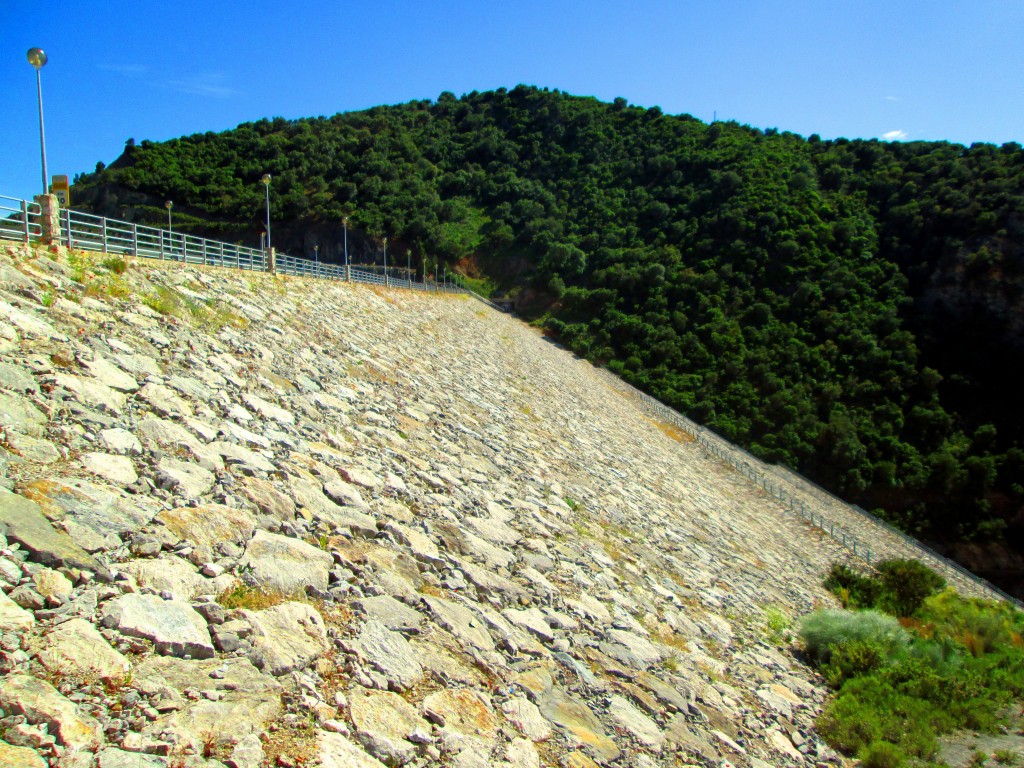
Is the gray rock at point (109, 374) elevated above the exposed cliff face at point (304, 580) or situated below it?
above

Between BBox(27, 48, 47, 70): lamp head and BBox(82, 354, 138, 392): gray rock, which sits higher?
BBox(27, 48, 47, 70): lamp head

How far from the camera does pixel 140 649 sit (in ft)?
12.5

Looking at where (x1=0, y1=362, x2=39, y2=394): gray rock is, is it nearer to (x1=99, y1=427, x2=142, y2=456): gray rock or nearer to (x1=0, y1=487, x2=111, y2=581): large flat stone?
(x1=99, y1=427, x2=142, y2=456): gray rock

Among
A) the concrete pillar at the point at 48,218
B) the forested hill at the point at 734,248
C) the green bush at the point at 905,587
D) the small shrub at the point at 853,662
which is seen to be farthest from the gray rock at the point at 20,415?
the forested hill at the point at 734,248

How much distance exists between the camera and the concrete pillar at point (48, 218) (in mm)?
11078

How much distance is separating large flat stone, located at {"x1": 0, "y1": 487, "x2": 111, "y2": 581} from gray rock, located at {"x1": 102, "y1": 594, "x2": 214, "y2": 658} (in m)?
0.35

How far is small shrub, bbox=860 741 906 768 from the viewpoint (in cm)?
707

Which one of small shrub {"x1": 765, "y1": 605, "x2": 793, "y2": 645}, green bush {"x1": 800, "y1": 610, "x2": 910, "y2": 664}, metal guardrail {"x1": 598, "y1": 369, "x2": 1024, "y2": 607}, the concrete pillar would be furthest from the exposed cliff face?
metal guardrail {"x1": 598, "y1": 369, "x2": 1024, "y2": 607}

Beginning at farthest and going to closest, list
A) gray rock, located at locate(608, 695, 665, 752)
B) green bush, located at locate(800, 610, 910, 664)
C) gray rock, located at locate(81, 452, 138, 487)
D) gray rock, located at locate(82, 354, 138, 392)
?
green bush, located at locate(800, 610, 910, 664), gray rock, located at locate(82, 354, 138, 392), gray rock, located at locate(608, 695, 665, 752), gray rock, located at locate(81, 452, 138, 487)

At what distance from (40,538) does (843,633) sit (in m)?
11.4

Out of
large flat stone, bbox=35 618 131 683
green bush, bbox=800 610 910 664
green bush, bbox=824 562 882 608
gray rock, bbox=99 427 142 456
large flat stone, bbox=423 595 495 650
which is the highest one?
gray rock, bbox=99 427 142 456

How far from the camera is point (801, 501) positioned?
31.9 metres

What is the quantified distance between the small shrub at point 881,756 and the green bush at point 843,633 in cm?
283

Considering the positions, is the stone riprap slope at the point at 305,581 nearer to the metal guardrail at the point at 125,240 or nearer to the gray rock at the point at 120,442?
the gray rock at the point at 120,442
